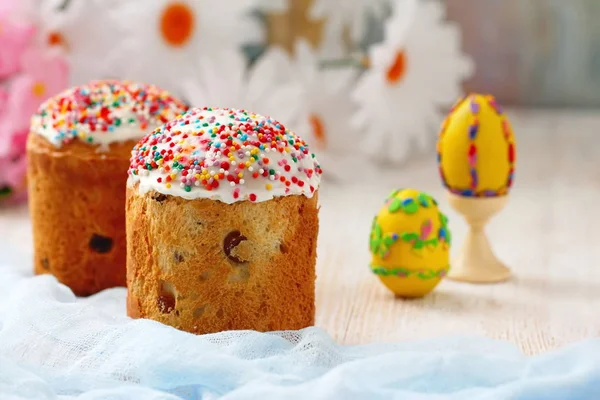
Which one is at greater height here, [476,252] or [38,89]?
[38,89]

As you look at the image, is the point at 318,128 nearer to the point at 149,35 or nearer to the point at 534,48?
the point at 149,35

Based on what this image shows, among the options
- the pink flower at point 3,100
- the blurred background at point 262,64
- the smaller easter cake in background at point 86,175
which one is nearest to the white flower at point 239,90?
the blurred background at point 262,64

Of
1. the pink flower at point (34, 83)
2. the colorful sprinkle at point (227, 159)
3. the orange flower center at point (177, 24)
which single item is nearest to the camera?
the colorful sprinkle at point (227, 159)

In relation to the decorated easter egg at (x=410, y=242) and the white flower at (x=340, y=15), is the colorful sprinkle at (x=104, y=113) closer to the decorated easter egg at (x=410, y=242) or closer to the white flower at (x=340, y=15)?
the decorated easter egg at (x=410, y=242)

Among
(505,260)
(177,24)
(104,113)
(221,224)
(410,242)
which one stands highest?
(177,24)

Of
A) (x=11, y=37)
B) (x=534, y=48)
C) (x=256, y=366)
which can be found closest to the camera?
(x=256, y=366)

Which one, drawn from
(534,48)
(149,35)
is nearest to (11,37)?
(149,35)

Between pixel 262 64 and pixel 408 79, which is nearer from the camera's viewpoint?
pixel 262 64

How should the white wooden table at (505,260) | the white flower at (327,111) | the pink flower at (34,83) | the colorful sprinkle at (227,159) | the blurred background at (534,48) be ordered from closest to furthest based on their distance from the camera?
the colorful sprinkle at (227,159) < the white wooden table at (505,260) < the pink flower at (34,83) < the white flower at (327,111) < the blurred background at (534,48)
